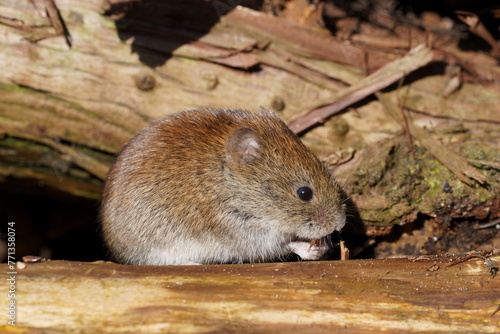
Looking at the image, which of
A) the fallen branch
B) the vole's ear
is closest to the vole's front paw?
the vole's ear

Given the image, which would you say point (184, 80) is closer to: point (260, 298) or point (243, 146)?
point (243, 146)

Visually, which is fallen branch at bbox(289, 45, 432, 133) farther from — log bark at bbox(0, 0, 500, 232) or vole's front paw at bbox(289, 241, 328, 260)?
vole's front paw at bbox(289, 241, 328, 260)

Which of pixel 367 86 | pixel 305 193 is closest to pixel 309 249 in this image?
pixel 305 193

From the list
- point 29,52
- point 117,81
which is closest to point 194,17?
point 117,81

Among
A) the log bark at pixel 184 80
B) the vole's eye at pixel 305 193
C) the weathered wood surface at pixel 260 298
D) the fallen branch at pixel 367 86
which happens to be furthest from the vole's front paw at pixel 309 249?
the fallen branch at pixel 367 86

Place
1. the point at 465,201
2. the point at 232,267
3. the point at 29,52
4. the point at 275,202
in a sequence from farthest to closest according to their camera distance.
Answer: the point at 29,52, the point at 465,201, the point at 275,202, the point at 232,267

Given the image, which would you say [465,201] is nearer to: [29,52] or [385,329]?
[385,329]

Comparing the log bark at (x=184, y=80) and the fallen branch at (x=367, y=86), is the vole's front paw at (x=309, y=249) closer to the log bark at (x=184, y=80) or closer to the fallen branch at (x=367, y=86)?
the log bark at (x=184, y=80)

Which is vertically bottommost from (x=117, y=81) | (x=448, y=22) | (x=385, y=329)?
(x=385, y=329)
